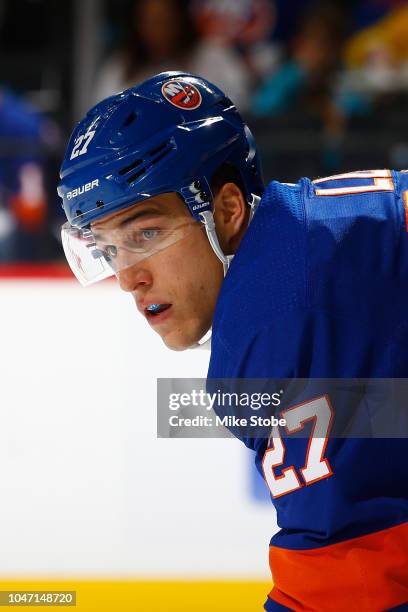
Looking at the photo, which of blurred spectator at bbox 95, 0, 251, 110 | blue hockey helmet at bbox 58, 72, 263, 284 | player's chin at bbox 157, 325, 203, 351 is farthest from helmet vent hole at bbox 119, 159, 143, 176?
blurred spectator at bbox 95, 0, 251, 110

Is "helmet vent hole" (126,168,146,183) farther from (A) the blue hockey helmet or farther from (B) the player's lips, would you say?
(B) the player's lips

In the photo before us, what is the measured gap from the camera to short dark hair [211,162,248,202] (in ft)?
5.20

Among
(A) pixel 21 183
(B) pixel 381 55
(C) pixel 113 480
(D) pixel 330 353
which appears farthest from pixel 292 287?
(B) pixel 381 55

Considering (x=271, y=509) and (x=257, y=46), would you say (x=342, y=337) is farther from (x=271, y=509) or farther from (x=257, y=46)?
(x=257, y=46)

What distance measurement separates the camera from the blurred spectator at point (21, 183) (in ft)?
12.4

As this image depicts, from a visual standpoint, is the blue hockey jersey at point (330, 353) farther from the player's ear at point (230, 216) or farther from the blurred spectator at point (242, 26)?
the blurred spectator at point (242, 26)

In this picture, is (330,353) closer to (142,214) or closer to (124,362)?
(142,214)

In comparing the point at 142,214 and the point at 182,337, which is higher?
the point at 142,214

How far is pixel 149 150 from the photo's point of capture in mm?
1497

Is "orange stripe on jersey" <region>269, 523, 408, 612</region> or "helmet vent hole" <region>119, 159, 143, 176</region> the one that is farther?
"helmet vent hole" <region>119, 159, 143, 176</region>

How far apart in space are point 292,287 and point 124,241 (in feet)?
1.14

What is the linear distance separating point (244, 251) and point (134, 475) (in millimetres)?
739

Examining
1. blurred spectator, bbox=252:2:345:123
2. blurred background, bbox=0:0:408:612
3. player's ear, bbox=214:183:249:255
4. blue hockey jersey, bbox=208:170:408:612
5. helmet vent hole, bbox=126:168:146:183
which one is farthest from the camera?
blurred spectator, bbox=252:2:345:123

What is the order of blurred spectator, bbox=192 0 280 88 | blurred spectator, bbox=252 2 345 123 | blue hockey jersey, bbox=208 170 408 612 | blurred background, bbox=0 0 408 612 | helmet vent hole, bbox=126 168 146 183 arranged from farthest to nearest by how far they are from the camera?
blurred spectator, bbox=192 0 280 88 → blurred spectator, bbox=252 2 345 123 → blurred background, bbox=0 0 408 612 → helmet vent hole, bbox=126 168 146 183 → blue hockey jersey, bbox=208 170 408 612
